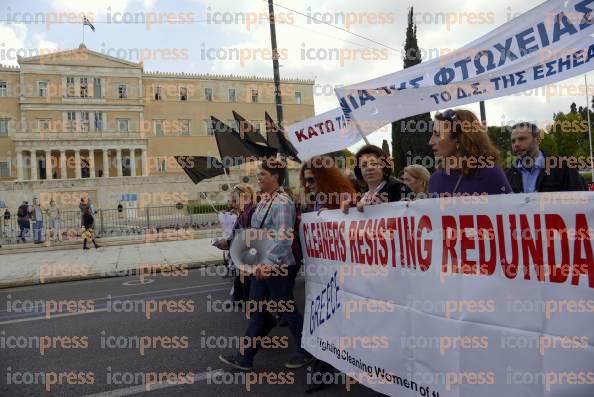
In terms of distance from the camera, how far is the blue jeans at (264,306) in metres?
4.34

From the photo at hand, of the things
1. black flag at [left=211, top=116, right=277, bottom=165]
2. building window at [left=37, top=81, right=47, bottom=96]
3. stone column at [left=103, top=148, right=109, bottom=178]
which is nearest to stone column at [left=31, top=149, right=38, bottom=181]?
stone column at [left=103, top=148, right=109, bottom=178]

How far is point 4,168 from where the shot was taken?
60.7 metres

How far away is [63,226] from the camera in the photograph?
1988 centimetres

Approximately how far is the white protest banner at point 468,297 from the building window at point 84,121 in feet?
226

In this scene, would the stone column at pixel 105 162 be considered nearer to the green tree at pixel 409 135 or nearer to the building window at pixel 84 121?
the building window at pixel 84 121

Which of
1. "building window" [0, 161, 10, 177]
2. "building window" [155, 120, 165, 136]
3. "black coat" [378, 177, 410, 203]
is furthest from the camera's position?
"building window" [155, 120, 165, 136]

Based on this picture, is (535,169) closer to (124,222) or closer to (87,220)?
(87,220)

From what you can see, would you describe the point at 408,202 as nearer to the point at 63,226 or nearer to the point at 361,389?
the point at 361,389

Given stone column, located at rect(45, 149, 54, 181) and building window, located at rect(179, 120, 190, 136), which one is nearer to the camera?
stone column, located at rect(45, 149, 54, 181)

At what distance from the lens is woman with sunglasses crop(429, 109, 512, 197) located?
124 inches

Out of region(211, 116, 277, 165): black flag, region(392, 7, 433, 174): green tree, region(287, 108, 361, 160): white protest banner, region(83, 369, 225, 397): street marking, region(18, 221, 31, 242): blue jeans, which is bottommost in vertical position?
region(83, 369, 225, 397): street marking

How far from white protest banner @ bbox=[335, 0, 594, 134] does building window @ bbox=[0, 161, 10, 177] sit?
222 feet

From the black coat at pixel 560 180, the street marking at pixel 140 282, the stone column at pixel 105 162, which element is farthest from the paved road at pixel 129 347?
the stone column at pixel 105 162

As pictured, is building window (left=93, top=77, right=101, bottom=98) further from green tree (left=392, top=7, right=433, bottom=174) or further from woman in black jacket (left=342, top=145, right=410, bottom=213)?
woman in black jacket (left=342, top=145, right=410, bottom=213)
